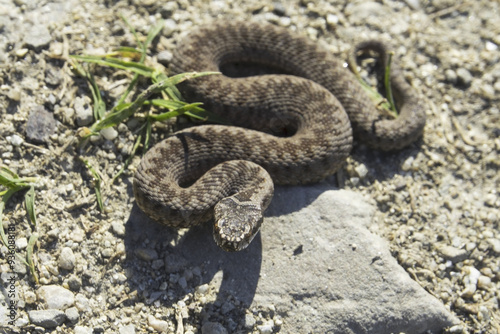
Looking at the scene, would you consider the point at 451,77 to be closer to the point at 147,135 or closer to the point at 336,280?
the point at 336,280

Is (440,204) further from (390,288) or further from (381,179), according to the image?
(390,288)

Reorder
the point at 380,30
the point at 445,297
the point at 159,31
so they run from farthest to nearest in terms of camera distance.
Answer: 1. the point at 380,30
2. the point at 159,31
3. the point at 445,297

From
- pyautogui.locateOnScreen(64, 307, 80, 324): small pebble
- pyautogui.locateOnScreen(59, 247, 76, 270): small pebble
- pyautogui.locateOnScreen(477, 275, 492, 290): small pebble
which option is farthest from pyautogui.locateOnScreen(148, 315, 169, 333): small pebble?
pyautogui.locateOnScreen(477, 275, 492, 290): small pebble

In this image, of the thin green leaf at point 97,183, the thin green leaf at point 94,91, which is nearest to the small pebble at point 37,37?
the thin green leaf at point 94,91

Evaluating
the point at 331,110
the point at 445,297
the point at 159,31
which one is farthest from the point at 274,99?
the point at 445,297

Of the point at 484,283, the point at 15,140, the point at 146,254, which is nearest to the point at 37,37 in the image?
the point at 15,140

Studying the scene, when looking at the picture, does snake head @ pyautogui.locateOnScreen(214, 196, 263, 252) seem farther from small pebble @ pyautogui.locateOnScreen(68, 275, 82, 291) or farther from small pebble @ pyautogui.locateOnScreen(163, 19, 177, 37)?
small pebble @ pyautogui.locateOnScreen(163, 19, 177, 37)
